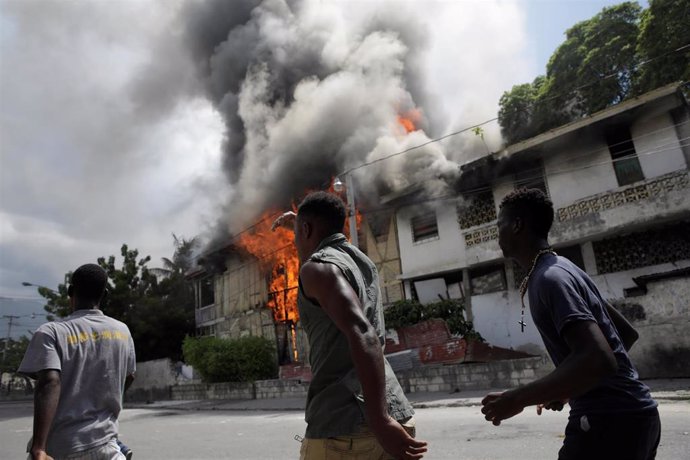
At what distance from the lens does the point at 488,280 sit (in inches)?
615

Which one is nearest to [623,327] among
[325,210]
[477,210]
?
[325,210]

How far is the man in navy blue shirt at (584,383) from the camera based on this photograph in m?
1.62

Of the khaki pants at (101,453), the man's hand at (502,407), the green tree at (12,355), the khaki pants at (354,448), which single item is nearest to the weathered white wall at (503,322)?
the man's hand at (502,407)

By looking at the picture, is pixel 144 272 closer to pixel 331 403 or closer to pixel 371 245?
pixel 371 245

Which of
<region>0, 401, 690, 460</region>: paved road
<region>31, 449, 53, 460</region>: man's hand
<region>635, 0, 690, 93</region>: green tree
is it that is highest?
<region>635, 0, 690, 93</region>: green tree

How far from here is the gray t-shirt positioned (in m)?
2.22

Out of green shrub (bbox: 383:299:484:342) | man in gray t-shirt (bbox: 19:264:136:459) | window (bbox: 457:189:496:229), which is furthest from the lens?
window (bbox: 457:189:496:229)

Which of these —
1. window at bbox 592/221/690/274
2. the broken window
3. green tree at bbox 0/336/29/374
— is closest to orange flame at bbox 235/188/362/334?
the broken window

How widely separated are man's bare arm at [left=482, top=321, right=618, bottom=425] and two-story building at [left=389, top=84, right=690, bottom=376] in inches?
382

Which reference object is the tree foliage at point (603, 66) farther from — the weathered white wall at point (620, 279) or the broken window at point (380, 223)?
the weathered white wall at point (620, 279)

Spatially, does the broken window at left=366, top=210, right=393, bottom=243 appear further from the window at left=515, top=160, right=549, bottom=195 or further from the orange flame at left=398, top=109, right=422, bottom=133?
the window at left=515, top=160, right=549, bottom=195

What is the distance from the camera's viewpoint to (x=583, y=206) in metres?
13.5

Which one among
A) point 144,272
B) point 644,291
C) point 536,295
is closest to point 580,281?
point 536,295

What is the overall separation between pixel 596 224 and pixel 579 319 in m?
12.6
